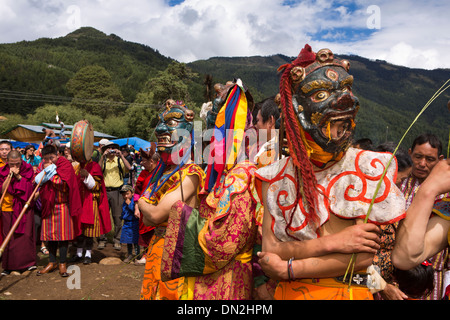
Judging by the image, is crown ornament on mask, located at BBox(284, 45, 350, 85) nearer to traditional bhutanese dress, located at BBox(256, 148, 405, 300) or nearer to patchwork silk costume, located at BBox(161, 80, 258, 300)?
traditional bhutanese dress, located at BBox(256, 148, 405, 300)

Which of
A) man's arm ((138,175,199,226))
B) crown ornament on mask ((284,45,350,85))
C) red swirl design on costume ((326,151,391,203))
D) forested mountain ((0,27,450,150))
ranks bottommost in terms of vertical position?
man's arm ((138,175,199,226))

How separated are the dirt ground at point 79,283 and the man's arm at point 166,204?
2.82 m

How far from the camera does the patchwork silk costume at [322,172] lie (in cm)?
166

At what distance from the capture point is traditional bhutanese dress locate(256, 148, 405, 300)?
1.62 metres

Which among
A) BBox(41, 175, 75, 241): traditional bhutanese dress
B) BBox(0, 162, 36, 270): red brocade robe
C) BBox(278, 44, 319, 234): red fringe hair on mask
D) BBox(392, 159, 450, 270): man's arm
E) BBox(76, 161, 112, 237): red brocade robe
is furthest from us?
BBox(76, 161, 112, 237): red brocade robe

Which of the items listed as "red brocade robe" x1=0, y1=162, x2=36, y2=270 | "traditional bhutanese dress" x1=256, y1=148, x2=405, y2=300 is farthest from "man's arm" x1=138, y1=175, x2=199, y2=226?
"red brocade robe" x1=0, y1=162, x2=36, y2=270

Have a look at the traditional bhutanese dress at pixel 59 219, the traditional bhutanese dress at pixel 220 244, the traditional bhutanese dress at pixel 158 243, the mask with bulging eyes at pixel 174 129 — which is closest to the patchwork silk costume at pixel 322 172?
the traditional bhutanese dress at pixel 220 244

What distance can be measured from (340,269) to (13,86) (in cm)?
8399

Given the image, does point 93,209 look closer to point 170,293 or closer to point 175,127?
point 175,127

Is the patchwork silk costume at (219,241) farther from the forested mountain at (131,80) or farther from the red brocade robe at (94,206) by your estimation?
the forested mountain at (131,80)

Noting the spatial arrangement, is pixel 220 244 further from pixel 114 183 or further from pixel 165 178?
pixel 114 183

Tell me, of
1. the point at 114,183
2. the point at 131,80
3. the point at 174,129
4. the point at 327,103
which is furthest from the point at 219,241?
the point at 131,80

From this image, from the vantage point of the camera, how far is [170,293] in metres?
2.62

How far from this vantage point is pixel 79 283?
621 cm
